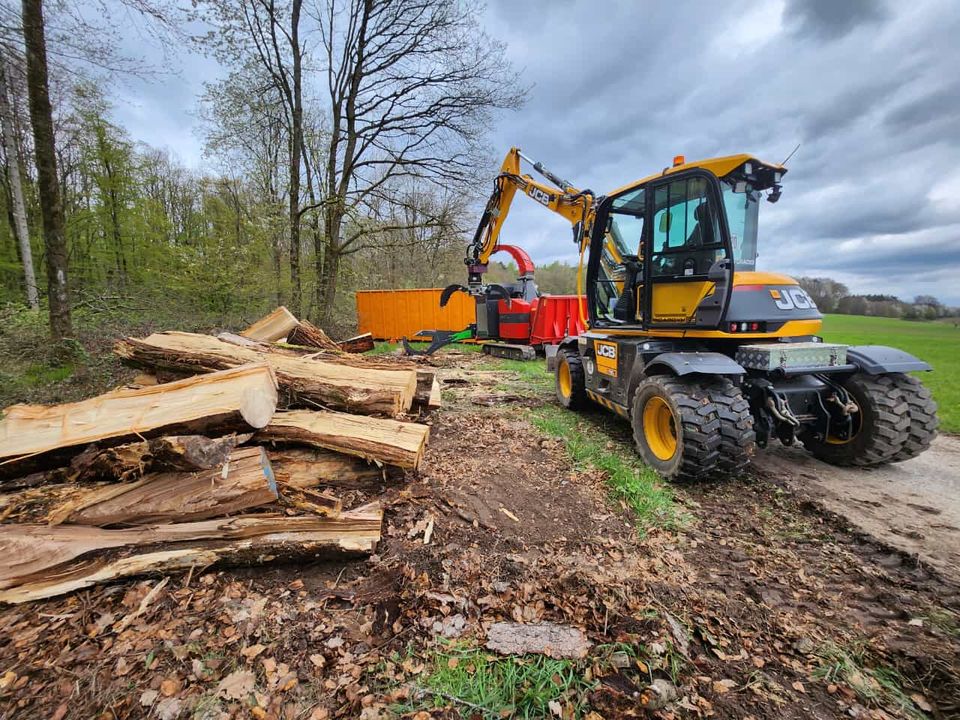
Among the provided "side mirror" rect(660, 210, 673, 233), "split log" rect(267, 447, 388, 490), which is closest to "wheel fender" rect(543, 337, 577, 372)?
"side mirror" rect(660, 210, 673, 233)

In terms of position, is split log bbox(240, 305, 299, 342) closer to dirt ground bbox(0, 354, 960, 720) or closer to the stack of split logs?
the stack of split logs

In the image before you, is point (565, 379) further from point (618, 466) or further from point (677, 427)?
point (677, 427)

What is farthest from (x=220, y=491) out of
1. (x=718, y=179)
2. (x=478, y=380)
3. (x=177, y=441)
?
(x=478, y=380)

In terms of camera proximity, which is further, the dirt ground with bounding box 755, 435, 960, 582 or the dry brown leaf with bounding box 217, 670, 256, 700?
the dirt ground with bounding box 755, 435, 960, 582

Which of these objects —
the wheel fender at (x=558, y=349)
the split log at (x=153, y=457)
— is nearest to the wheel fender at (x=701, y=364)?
the wheel fender at (x=558, y=349)

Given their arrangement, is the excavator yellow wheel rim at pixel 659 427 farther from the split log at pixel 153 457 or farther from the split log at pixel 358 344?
the split log at pixel 358 344

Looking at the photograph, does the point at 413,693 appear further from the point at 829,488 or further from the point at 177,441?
the point at 829,488

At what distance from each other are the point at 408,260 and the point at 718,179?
21048mm

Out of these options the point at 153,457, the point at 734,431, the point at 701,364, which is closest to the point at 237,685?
the point at 153,457

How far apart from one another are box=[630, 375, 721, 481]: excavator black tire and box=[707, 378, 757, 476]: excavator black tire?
5cm

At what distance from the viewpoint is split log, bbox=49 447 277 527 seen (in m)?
2.55

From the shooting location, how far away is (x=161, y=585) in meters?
2.25

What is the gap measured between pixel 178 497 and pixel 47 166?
668 centimetres

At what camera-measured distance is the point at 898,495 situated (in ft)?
11.3
